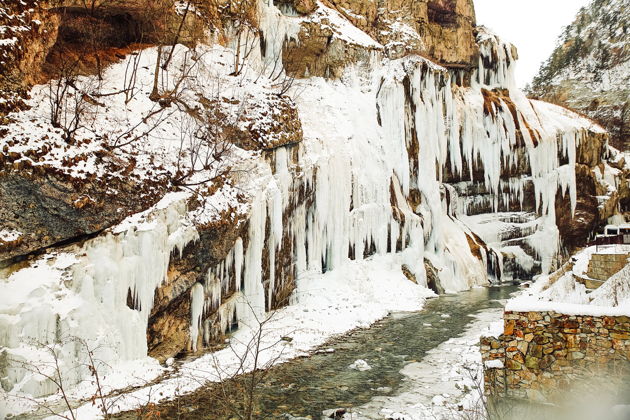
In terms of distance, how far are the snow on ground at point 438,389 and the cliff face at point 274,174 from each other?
4263mm

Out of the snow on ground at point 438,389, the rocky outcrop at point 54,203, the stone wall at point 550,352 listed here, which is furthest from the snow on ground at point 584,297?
the rocky outcrop at point 54,203

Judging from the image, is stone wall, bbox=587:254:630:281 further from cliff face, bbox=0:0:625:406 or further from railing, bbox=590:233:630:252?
cliff face, bbox=0:0:625:406

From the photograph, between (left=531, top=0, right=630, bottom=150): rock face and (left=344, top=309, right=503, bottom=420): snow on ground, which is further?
(left=531, top=0, right=630, bottom=150): rock face

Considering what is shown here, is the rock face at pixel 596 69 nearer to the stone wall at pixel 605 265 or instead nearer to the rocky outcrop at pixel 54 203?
the stone wall at pixel 605 265

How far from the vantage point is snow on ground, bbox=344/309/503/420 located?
7015 millimetres

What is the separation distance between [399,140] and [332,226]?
7.77 metres

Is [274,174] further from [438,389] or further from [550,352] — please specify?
[550,352]

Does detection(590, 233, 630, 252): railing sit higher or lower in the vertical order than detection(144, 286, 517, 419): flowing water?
higher

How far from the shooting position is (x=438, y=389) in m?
8.31

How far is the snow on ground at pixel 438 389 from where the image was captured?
276 inches

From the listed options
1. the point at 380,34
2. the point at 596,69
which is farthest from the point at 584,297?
the point at 596,69

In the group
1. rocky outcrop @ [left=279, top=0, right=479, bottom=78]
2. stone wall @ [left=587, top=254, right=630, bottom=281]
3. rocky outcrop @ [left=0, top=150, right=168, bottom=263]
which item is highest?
rocky outcrop @ [left=279, top=0, right=479, bottom=78]

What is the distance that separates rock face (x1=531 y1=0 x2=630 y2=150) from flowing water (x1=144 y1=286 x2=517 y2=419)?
34.4 m

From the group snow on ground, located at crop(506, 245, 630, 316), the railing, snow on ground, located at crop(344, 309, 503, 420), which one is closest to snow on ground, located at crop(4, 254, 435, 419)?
snow on ground, located at crop(344, 309, 503, 420)
